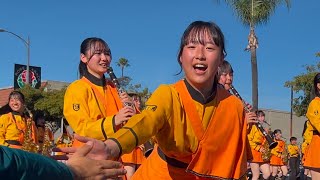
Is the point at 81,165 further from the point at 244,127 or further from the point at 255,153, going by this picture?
the point at 255,153

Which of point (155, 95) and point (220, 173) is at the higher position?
point (155, 95)

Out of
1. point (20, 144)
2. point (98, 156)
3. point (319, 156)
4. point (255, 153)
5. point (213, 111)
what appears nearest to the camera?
point (98, 156)

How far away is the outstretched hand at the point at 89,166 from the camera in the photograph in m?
2.14

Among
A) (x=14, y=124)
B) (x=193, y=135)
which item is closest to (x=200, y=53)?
(x=193, y=135)

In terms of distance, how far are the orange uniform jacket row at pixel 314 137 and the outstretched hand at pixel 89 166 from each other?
5326 millimetres

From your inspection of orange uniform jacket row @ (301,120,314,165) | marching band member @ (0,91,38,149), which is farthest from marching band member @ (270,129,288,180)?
marching band member @ (0,91,38,149)

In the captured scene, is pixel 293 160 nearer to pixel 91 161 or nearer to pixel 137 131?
pixel 137 131

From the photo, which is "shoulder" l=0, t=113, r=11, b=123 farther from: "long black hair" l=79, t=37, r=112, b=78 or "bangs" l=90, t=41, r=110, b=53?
"bangs" l=90, t=41, r=110, b=53

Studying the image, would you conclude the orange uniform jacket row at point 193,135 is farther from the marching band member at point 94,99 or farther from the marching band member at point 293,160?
the marching band member at point 293,160

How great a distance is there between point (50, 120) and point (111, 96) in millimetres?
28733

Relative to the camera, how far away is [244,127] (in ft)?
11.9

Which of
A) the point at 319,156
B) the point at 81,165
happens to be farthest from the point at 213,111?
the point at 319,156

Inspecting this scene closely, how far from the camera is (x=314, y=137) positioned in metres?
7.54

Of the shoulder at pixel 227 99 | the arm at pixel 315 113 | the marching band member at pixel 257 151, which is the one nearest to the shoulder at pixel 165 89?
the shoulder at pixel 227 99
